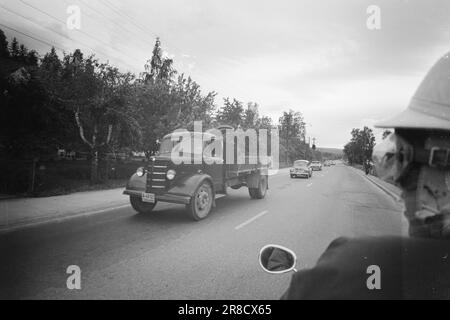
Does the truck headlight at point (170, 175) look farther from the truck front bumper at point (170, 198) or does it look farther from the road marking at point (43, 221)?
the road marking at point (43, 221)

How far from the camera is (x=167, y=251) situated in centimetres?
460

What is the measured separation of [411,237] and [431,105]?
623mm

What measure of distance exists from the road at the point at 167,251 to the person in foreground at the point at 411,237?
3.01 ft

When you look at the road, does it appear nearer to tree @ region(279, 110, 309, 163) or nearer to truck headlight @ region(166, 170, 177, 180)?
truck headlight @ region(166, 170, 177, 180)

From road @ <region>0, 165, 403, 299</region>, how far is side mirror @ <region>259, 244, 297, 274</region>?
104 centimetres

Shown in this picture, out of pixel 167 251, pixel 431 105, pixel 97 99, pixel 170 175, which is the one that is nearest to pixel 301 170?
pixel 97 99

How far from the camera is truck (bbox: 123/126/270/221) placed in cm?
681

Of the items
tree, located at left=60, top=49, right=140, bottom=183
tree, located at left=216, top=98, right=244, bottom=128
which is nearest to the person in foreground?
tree, located at left=60, top=49, right=140, bottom=183

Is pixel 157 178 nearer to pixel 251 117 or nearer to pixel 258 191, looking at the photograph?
pixel 258 191

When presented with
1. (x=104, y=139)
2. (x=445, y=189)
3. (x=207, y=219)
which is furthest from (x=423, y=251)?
(x=104, y=139)

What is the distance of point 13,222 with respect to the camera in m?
6.21

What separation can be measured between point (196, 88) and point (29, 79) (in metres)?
13.6

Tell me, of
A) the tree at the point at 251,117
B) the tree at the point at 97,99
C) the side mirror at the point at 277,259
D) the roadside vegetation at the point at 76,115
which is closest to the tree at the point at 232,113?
the tree at the point at 251,117

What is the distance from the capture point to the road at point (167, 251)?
325 centimetres
